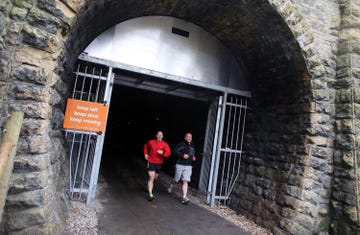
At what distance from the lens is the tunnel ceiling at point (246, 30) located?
4078 millimetres

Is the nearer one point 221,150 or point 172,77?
point 172,77

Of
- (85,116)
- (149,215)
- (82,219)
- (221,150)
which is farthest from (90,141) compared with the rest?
(221,150)

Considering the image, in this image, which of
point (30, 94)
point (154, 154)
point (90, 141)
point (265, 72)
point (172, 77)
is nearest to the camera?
point (30, 94)

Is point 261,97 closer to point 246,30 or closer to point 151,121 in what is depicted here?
point 246,30

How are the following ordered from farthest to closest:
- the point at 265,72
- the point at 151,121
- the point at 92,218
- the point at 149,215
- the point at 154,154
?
the point at 151,121 < the point at 154,154 < the point at 265,72 < the point at 149,215 < the point at 92,218

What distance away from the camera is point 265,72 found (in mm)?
5129

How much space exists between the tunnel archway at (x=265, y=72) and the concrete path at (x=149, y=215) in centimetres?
101

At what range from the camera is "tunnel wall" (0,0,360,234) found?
2.71 m

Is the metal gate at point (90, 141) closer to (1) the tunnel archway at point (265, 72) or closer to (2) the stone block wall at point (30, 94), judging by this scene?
(1) the tunnel archway at point (265, 72)

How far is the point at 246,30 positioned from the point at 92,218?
400cm

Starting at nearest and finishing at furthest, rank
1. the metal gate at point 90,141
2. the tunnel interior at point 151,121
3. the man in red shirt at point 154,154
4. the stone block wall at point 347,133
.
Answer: the stone block wall at point 347,133 → the metal gate at point 90,141 → the man in red shirt at point 154,154 → the tunnel interior at point 151,121

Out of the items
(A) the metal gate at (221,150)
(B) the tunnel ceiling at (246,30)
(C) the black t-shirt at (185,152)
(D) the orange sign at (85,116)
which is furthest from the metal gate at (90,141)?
(A) the metal gate at (221,150)

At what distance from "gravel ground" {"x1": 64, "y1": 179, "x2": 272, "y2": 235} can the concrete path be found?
0.12 meters

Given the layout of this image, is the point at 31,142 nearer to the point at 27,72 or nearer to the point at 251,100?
the point at 27,72
